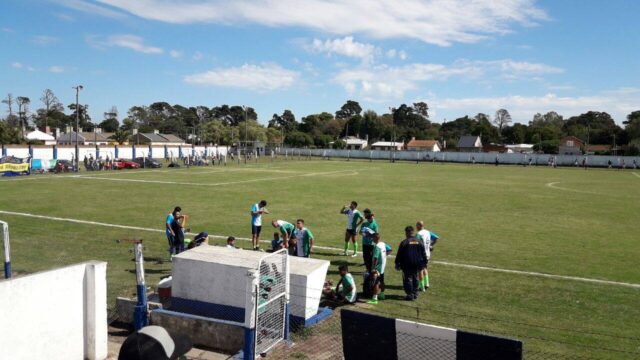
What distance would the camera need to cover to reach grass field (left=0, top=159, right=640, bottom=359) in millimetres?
10680

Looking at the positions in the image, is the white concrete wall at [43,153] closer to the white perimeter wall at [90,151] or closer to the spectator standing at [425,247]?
the white perimeter wall at [90,151]

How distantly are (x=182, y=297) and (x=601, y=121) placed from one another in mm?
171692

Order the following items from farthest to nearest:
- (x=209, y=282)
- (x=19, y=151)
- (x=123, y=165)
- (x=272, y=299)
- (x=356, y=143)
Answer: (x=356, y=143) < (x=123, y=165) < (x=19, y=151) < (x=209, y=282) < (x=272, y=299)

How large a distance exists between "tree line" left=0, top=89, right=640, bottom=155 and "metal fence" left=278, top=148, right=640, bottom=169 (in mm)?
9428

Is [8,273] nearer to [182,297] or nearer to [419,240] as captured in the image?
[182,297]

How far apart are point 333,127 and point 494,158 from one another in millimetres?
86959

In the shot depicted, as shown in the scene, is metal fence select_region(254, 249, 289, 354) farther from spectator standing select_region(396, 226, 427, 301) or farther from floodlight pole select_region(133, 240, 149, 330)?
spectator standing select_region(396, 226, 427, 301)

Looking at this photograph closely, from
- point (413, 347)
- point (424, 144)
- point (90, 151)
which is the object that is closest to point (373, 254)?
point (413, 347)

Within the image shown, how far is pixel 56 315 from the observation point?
25.1 ft

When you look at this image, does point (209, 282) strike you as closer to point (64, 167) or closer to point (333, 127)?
point (64, 167)

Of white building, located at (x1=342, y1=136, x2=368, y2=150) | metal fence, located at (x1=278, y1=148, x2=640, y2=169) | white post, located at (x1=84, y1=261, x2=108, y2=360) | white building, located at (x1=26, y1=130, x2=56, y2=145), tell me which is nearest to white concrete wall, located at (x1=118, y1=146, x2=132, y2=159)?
metal fence, located at (x1=278, y1=148, x2=640, y2=169)

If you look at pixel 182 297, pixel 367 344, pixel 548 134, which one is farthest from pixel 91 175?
pixel 548 134

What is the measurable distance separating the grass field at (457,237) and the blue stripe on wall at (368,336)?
3361 mm

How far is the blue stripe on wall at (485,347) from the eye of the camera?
6000mm
